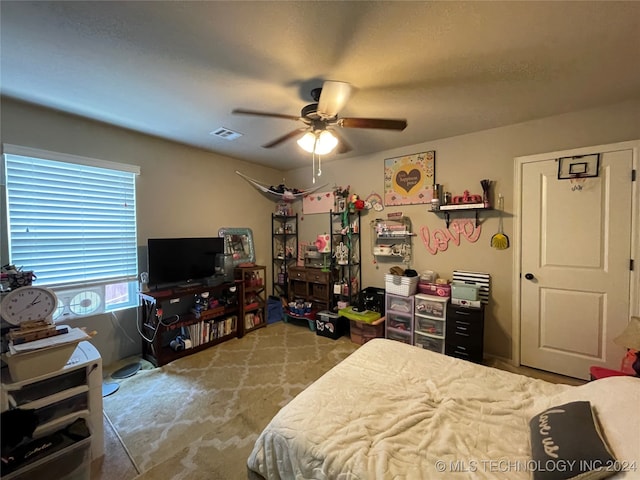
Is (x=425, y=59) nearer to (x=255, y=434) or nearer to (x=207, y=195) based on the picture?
(x=255, y=434)

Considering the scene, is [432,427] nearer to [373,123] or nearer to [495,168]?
[373,123]

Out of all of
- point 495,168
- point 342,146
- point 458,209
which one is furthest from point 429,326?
Result: point 342,146

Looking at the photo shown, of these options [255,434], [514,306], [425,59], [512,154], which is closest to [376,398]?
[255,434]

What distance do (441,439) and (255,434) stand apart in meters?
1.33

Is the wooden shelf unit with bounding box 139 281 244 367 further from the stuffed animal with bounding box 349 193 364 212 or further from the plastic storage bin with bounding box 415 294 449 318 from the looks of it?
the plastic storage bin with bounding box 415 294 449 318

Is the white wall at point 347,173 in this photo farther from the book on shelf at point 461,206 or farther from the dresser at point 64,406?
the dresser at point 64,406

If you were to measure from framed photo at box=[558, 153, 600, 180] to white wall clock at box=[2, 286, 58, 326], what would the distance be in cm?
428

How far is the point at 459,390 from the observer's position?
148 cm

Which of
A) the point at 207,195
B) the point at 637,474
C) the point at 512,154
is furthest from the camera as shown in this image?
the point at 207,195

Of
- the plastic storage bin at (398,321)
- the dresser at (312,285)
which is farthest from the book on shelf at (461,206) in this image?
the dresser at (312,285)

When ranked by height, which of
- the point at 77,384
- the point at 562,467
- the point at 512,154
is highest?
the point at 512,154

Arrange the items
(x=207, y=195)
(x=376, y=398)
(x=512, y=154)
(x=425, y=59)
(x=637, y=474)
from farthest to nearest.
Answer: (x=207, y=195) → (x=512, y=154) → (x=425, y=59) → (x=376, y=398) → (x=637, y=474)

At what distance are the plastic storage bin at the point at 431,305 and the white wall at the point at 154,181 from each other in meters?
2.57

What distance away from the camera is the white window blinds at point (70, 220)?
2.33 meters
